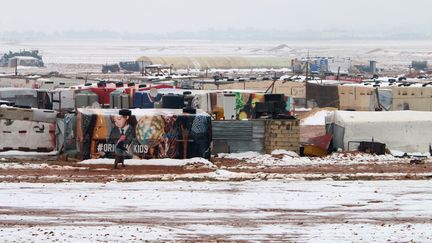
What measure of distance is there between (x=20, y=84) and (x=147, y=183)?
46730 millimetres

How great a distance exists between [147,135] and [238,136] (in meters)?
4.57

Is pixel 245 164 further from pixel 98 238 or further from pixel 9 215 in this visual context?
pixel 98 238

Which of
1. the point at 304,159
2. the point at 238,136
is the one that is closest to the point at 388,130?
the point at 304,159

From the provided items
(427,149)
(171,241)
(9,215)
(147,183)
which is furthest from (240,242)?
(427,149)

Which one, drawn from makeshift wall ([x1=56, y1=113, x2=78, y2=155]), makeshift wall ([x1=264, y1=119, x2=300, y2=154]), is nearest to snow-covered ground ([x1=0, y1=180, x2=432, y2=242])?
makeshift wall ([x1=56, y1=113, x2=78, y2=155])

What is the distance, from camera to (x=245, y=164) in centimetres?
3588

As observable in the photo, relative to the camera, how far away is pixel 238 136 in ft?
126

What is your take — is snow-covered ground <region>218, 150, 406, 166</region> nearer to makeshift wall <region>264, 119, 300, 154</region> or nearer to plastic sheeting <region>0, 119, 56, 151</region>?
makeshift wall <region>264, 119, 300, 154</region>

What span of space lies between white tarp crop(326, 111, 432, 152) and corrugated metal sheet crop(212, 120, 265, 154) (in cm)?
329

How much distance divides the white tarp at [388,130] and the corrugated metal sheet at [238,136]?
130 inches

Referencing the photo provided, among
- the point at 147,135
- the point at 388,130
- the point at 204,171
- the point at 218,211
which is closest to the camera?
the point at 218,211

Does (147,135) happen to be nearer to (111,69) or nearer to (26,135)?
(26,135)

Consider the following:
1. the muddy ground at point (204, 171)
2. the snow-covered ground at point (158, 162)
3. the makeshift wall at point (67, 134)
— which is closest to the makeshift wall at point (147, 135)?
the snow-covered ground at point (158, 162)

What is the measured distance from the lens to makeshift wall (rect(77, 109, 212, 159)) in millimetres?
34844
